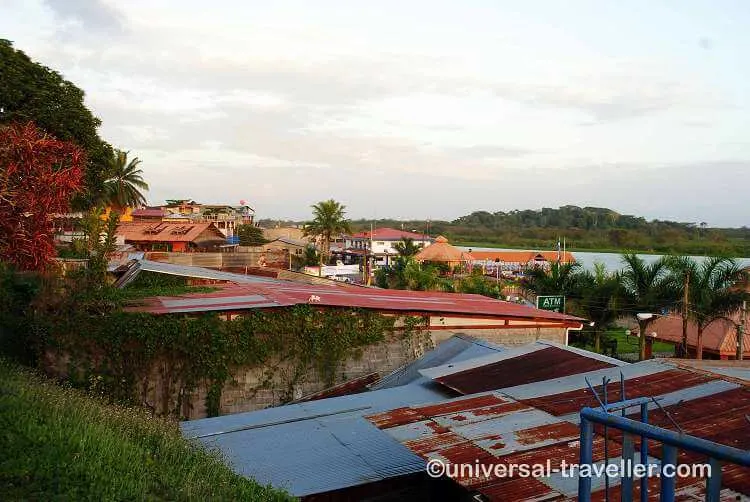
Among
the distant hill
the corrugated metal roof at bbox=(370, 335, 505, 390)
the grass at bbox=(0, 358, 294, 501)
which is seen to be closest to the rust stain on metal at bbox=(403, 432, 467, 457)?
the grass at bbox=(0, 358, 294, 501)

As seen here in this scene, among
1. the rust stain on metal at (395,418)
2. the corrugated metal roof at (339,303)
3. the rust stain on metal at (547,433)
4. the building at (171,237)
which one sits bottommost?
the rust stain on metal at (395,418)

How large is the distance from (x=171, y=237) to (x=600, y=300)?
25.3 metres

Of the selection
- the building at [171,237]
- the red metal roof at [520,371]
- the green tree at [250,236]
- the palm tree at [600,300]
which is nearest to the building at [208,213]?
the green tree at [250,236]

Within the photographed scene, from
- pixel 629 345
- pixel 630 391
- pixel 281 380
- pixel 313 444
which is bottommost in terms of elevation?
pixel 629 345

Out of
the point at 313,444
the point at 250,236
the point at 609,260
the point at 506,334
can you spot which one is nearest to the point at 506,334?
the point at 506,334

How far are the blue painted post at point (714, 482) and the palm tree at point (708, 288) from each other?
53.8ft

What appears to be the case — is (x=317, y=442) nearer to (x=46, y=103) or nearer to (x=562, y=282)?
(x=562, y=282)

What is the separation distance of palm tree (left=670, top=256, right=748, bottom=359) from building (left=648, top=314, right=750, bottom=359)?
7.05 ft

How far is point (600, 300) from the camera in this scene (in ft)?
73.2

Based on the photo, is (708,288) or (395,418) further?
(708,288)

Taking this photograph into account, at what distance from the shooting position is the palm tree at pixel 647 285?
19.7 m

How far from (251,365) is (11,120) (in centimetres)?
1734

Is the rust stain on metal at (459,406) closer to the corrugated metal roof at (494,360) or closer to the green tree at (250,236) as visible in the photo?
the corrugated metal roof at (494,360)

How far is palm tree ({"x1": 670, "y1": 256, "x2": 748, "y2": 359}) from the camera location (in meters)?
17.2
